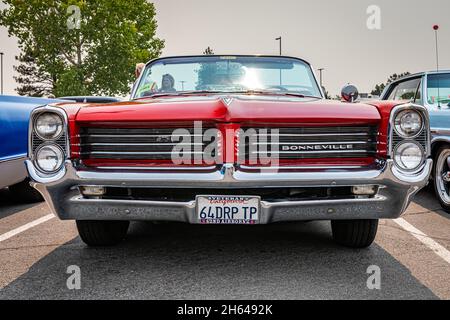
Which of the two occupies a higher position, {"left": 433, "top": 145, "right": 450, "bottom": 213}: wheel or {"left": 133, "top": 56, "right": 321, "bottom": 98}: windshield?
{"left": 133, "top": 56, "right": 321, "bottom": 98}: windshield

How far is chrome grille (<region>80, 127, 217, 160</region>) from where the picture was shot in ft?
10.3

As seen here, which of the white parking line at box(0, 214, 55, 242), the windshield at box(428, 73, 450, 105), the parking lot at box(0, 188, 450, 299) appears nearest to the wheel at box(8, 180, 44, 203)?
the white parking line at box(0, 214, 55, 242)

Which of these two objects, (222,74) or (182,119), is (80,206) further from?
(222,74)

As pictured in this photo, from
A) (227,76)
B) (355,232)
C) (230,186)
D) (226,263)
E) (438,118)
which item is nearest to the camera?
(230,186)

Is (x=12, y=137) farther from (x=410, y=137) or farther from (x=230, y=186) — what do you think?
(x=410, y=137)

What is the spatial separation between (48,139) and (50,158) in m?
0.13

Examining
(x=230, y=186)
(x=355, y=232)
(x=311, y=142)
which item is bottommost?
(x=355, y=232)

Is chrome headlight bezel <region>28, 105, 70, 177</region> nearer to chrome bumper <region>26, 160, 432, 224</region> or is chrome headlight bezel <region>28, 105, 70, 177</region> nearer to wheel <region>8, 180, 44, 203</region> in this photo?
chrome bumper <region>26, 160, 432, 224</region>

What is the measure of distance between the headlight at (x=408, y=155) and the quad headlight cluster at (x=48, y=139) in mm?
2180

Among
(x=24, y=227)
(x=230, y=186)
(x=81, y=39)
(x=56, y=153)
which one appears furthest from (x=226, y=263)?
(x=81, y=39)

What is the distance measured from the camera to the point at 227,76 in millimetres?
4512

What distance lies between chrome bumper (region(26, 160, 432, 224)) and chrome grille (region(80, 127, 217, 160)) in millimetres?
131
